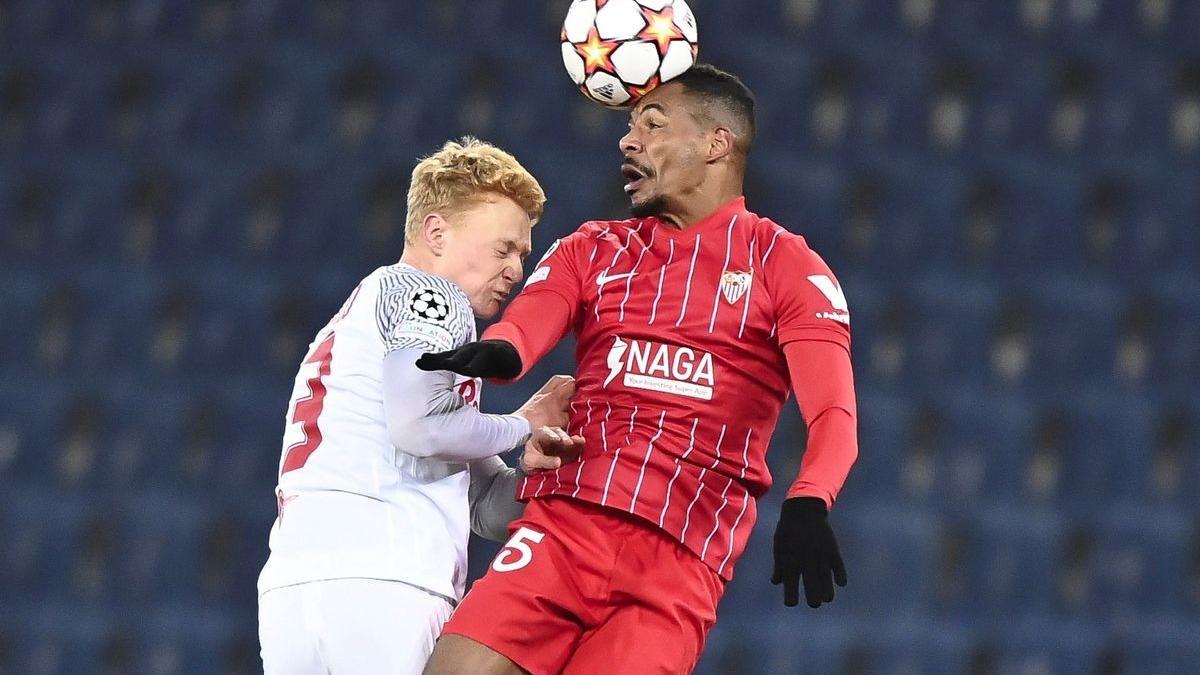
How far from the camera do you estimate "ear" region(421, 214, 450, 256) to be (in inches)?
83.5

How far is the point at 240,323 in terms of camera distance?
425 cm

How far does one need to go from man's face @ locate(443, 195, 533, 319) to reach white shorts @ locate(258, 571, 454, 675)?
47 centimetres

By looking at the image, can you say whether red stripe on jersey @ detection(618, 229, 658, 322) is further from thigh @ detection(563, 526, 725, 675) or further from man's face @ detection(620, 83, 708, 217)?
thigh @ detection(563, 526, 725, 675)

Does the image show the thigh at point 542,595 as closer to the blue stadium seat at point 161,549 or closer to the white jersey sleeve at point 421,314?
the white jersey sleeve at point 421,314

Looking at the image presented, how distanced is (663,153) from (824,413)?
510 millimetres

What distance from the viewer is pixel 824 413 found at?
1947 mm

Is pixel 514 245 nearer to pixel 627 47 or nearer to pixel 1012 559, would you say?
Result: pixel 627 47

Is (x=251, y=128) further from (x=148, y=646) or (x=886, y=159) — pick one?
(x=886, y=159)

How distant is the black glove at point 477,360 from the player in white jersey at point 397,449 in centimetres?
4

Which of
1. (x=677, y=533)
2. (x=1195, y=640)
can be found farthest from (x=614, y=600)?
(x=1195, y=640)

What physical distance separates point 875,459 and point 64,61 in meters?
2.80

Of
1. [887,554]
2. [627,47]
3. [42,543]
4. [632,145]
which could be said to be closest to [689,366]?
[632,145]

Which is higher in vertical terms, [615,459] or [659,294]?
[659,294]

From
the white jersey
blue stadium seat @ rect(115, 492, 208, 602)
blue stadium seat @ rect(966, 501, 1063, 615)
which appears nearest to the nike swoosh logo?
the white jersey
